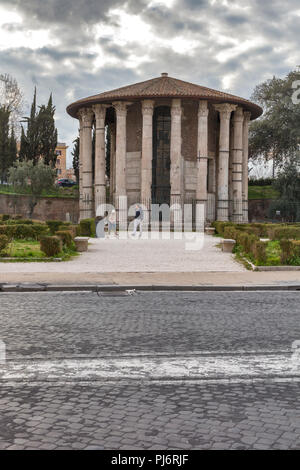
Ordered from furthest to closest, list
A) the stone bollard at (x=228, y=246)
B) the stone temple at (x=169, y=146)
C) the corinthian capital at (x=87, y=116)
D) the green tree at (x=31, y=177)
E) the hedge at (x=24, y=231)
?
the green tree at (x=31, y=177)
the corinthian capital at (x=87, y=116)
the stone temple at (x=169, y=146)
the hedge at (x=24, y=231)
the stone bollard at (x=228, y=246)

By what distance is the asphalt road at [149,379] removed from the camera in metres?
3.97

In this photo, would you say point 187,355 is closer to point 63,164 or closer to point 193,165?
point 193,165

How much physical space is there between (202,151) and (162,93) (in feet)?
17.1

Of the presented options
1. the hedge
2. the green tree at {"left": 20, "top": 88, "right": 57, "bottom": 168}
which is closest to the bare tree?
the green tree at {"left": 20, "top": 88, "right": 57, "bottom": 168}

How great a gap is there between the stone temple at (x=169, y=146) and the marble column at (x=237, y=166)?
81mm

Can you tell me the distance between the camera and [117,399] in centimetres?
471

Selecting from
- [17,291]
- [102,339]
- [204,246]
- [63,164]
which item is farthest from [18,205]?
[63,164]

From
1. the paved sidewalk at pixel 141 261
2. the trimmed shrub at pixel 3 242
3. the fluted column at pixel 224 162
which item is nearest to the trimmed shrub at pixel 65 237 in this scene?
the paved sidewalk at pixel 141 261

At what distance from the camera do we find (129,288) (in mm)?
12609

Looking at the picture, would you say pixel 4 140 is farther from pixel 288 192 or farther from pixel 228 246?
pixel 228 246

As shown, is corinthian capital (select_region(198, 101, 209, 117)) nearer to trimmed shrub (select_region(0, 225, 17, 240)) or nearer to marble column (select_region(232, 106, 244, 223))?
marble column (select_region(232, 106, 244, 223))

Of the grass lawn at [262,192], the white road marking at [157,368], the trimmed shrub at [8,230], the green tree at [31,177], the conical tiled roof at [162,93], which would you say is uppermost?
the conical tiled roof at [162,93]

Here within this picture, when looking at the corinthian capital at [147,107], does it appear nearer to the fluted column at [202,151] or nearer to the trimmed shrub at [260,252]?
the fluted column at [202,151]

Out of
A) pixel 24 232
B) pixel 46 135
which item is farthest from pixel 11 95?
pixel 24 232
